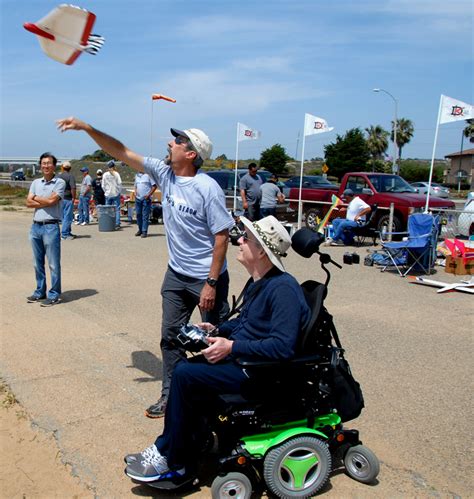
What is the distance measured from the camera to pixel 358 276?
1011 cm

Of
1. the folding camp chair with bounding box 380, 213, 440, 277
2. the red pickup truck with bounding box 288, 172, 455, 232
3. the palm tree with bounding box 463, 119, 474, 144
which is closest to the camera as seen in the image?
the folding camp chair with bounding box 380, 213, 440, 277

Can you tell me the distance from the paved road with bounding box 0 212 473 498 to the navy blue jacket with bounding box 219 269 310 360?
0.93m

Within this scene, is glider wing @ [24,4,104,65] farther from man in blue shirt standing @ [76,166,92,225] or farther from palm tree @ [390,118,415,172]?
palm tree @ [390,118,415,172]

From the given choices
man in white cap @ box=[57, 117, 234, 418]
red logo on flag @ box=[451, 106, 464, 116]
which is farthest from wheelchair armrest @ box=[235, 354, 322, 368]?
red logo on flag @ box=[451, 106, 464, 116]

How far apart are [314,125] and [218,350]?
14.3m

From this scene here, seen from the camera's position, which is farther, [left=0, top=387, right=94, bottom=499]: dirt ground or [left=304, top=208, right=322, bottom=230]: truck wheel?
[left=304, top=208, right=322, bottom=230]: truck wheel

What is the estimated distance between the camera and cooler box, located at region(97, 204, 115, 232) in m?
16.3

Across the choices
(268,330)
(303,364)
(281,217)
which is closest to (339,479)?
(303,364)

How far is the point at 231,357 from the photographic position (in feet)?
10.9

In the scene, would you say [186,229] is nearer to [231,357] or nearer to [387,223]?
[231,357]

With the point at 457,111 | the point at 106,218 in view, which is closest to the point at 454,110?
the point at 457,111

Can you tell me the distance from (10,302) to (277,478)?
226 inches

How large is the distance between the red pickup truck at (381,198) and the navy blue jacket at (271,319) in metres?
11.4

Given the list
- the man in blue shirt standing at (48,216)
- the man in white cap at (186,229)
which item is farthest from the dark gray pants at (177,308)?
the man in blue shirt standing at (48,216)
